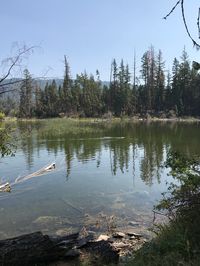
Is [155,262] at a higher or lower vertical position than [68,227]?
higher

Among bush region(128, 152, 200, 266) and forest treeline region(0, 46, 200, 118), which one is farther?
forest treeline region(0, 46, 200, 118)

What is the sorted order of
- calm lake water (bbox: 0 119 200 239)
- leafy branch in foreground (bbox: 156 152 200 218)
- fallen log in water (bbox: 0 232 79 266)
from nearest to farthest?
leafy branch in foreground (bbox: 156 152 200 218)
fallen log in water (bbox: 0 232 79 266)
calm lake water (bbox: 0 119 200 239)

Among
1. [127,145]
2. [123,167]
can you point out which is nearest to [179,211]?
[123,167]

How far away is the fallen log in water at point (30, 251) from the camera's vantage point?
7.28 m

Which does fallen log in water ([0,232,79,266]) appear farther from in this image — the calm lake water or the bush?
the bush

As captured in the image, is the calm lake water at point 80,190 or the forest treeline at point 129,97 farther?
the forest treeline at point 129,97

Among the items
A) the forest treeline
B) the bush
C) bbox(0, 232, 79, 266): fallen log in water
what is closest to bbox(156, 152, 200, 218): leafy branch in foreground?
the bush

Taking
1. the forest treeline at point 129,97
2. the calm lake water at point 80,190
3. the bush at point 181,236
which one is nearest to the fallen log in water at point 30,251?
the calm lake water at point 80,190

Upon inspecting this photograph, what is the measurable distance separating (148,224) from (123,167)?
10.6 meters

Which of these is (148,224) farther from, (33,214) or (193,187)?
(193,187)

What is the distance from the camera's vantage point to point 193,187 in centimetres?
642

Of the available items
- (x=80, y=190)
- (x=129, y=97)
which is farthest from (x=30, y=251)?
(x=129, y=97)

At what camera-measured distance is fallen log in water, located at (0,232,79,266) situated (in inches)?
287

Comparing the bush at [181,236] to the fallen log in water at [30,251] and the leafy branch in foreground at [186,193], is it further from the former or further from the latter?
the fallen log in water at [30,251]
